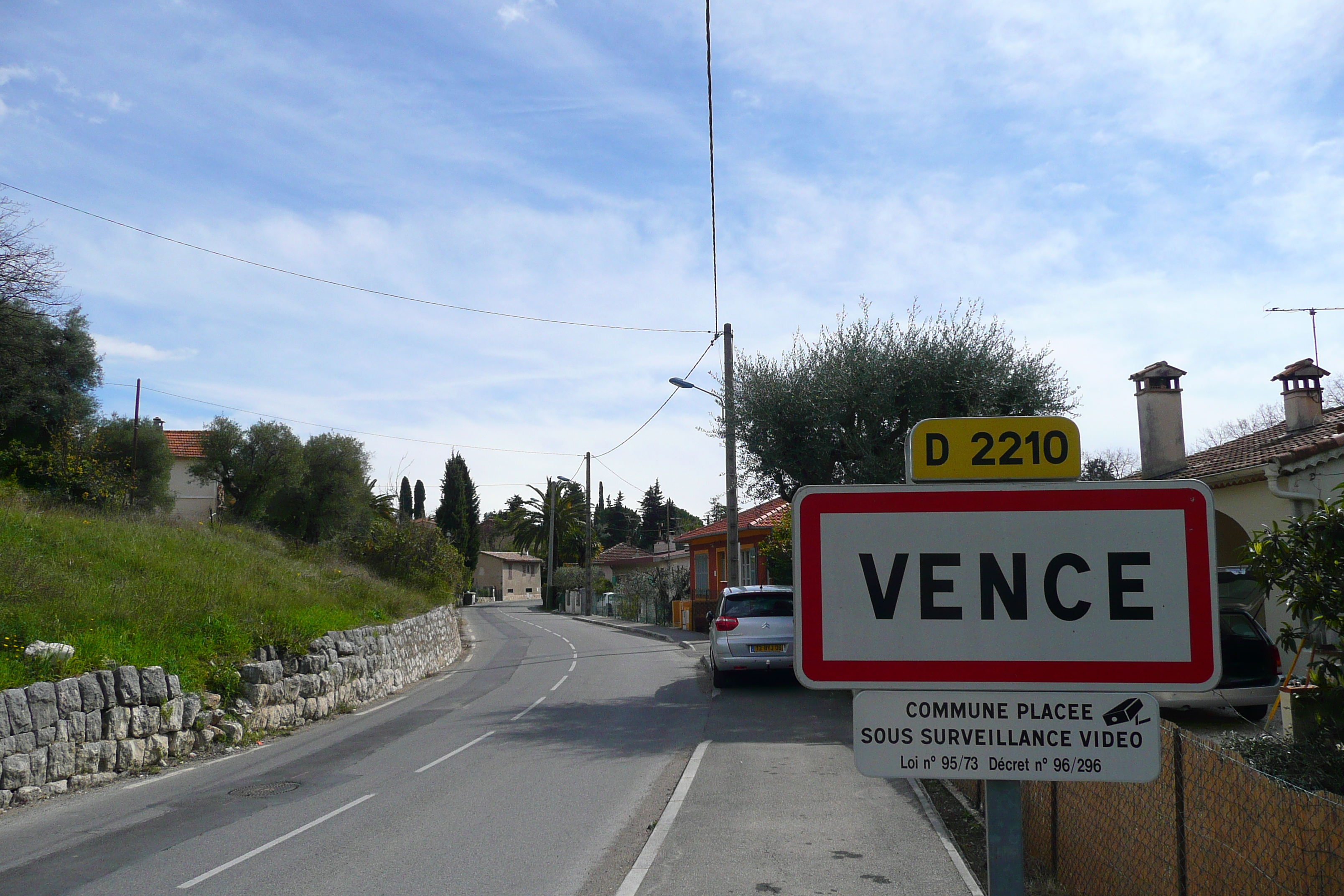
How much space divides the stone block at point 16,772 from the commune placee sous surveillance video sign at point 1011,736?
10.1m

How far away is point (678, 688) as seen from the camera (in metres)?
17.8

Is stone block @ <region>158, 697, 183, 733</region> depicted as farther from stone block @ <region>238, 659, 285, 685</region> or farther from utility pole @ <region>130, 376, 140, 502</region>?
utility pole @ <region>130, 376, 140, 502</region>

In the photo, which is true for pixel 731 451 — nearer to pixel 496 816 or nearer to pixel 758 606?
pixel 758 606

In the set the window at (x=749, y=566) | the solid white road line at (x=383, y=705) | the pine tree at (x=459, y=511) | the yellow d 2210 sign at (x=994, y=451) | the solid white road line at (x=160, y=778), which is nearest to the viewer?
the yellow d 2210 sign at (x=994, y=451)

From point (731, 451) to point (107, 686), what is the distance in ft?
38.2

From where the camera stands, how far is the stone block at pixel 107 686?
34.1 feet

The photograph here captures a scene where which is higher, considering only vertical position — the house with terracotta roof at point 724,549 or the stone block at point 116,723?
the house with terracotta roof at point 724,549

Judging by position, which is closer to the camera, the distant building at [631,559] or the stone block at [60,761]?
the stone block at [60,761]

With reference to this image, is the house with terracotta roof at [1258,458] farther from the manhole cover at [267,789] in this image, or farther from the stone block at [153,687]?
the stone block at [153,687]

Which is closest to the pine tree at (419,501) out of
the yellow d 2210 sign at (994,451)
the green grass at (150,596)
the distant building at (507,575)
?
the distant building at (507,575)

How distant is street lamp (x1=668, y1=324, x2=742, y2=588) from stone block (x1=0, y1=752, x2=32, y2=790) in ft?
39.5

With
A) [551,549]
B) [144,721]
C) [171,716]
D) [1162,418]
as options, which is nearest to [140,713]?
[144,721]

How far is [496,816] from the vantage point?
8.00 m

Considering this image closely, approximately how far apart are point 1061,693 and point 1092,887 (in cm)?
399
